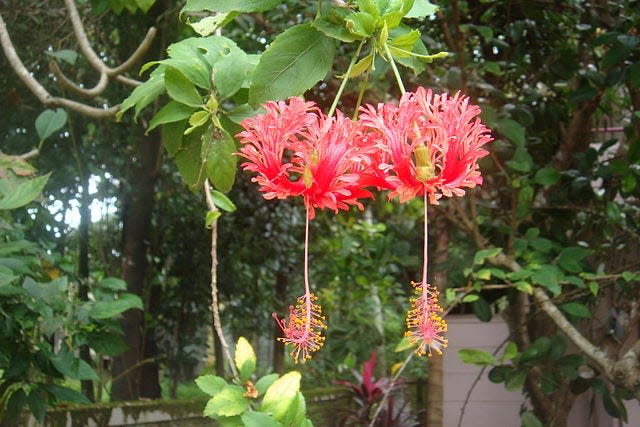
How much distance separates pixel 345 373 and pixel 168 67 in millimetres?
4624

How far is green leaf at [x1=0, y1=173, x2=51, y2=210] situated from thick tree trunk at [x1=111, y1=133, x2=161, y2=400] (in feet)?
7.14

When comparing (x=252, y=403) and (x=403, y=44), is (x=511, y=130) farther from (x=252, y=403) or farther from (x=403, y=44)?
(x=403, y=44)

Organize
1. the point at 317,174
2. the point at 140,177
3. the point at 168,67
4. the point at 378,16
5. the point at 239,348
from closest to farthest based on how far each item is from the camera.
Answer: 1. the point at 317,174
2. the point at 378,16
3. the point at 168,67
4. the point at 239,348
5. the point at 140,177

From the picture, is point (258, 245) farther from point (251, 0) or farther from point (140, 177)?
point (251, 0)

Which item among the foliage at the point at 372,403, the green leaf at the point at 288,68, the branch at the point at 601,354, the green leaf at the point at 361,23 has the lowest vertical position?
the foliage at the point at 372,403


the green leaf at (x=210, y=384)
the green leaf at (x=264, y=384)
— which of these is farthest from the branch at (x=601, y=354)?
the green leaf at (x=210, y=384)

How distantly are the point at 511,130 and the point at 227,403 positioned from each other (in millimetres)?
1585

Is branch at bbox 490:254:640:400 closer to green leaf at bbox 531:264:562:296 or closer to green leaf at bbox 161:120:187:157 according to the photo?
green leaf at bbox 531:264:562:296

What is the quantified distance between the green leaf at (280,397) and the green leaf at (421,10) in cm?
53

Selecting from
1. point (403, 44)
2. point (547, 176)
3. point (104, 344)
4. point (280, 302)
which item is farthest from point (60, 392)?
point (280, 302)

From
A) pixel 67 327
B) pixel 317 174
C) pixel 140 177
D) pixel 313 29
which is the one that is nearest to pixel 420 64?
pixel 313 29

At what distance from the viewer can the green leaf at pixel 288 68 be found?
91 centimetres

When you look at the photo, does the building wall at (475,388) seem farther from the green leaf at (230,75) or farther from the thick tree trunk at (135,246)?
the green leaf at (230,75)

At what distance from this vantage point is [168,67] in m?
1.09
